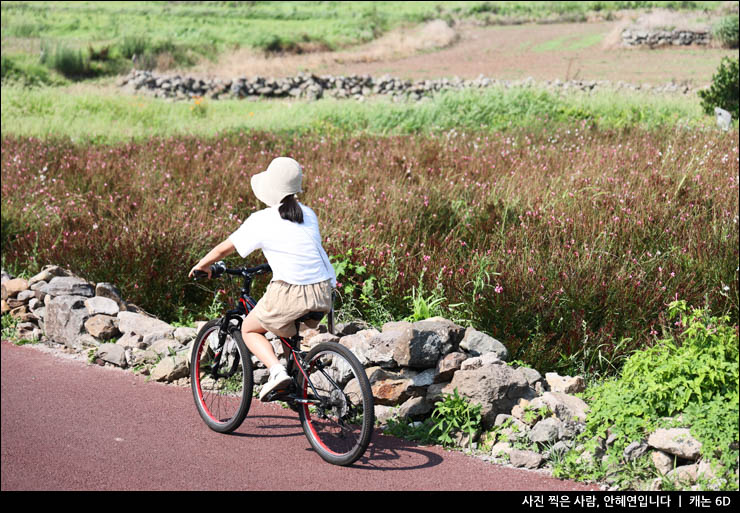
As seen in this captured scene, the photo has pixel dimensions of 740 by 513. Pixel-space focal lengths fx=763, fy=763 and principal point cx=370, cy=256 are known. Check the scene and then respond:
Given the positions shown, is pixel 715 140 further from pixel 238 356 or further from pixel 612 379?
pixel 238 356

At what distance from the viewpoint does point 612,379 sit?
569 cm

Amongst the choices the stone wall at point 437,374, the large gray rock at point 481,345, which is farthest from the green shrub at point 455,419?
the large gray rock at point 481,345

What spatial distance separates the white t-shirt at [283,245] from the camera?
16.0ft

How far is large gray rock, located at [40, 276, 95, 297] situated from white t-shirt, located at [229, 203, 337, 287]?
3666 millimetres

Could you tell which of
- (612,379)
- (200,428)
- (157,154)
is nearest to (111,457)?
(200,428)

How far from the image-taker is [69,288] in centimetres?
792

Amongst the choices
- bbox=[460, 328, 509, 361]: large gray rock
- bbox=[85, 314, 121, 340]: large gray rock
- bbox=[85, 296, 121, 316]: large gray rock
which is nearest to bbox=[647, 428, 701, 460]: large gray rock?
bbox=[460, 328, 509, 361]: large gray rock

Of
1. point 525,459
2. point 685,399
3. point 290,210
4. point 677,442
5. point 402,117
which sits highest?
point 290,210

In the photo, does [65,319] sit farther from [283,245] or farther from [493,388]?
[493,388]

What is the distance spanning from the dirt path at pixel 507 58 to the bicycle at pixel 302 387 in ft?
74.1

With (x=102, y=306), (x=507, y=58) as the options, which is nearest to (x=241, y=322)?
(x=102, y=306)

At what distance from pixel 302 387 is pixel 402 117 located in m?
14.1

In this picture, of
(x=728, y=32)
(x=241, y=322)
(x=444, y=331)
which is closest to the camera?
(x=241, y=322)

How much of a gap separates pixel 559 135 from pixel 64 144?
9697mm
